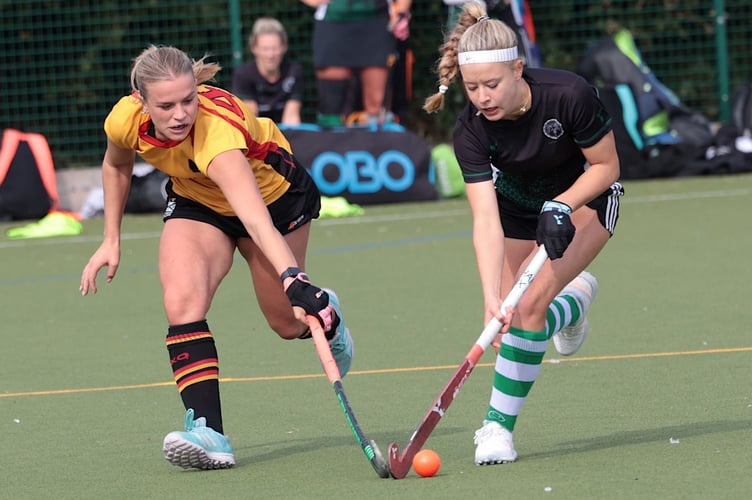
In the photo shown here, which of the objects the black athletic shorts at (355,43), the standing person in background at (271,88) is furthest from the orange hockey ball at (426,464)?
the black athletic shorts at (355,43)

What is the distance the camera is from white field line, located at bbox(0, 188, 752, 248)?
33.3 ft

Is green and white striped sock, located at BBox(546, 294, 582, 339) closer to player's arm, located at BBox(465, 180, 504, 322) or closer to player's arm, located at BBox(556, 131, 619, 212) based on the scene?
player's arm, located at BBox(465, 180, 504, 322)

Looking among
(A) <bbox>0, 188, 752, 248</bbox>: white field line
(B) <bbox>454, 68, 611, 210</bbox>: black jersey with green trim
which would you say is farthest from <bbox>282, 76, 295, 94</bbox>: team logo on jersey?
(B) <bbox>454, 68, 611, 210</bbox>: black jersey with green trim

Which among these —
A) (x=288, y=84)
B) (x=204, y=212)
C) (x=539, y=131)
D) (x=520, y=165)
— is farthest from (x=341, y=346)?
(x=288, y=84)

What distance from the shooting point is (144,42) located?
12516mm

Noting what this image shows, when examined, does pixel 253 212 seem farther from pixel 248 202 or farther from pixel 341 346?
pixel 341 346

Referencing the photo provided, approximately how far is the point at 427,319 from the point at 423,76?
6566mm

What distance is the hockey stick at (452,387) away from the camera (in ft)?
13.4

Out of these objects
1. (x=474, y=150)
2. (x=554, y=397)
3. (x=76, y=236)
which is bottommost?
(x=76, y=236)

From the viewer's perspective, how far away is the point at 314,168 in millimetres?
10734

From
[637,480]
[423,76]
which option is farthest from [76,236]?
[637,480]

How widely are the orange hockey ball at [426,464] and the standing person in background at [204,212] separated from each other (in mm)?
435

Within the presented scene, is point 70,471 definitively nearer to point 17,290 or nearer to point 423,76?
point 17,290

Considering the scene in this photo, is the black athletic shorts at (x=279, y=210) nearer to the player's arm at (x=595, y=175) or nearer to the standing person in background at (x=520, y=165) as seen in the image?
the standing person in background at (x=520, y=165)
